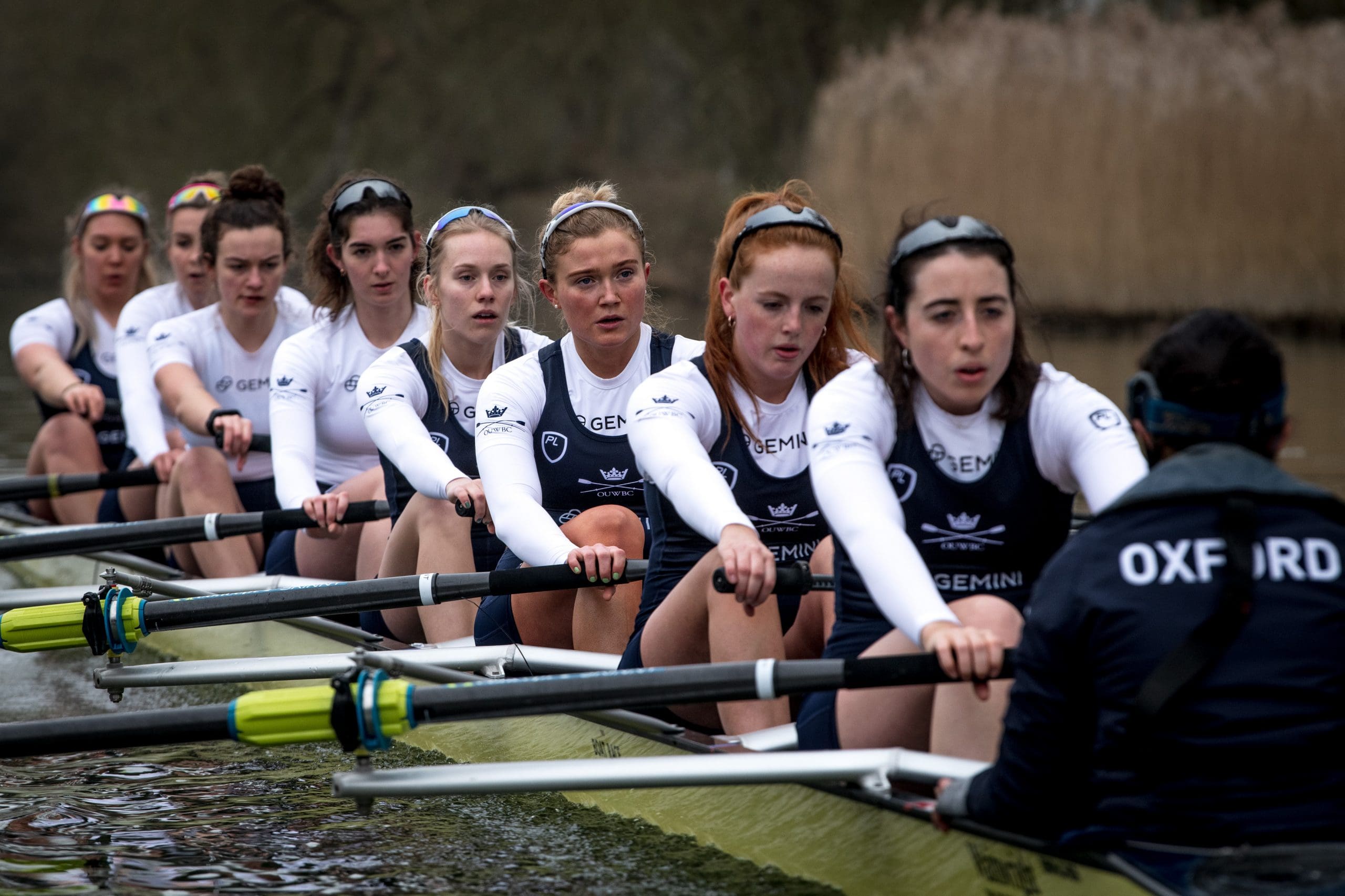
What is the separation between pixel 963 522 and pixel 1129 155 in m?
10.1

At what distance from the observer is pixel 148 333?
5.88 metres

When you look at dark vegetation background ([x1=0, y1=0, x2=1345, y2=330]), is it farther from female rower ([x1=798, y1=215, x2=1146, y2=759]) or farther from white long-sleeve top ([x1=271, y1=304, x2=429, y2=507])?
white long-sleeve top ([x1=271, y1=304, x2=429, y2=507])

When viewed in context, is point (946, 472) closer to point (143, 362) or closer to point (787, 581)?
point (787, 581)

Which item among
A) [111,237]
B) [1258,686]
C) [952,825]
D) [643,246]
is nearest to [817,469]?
[952,825]

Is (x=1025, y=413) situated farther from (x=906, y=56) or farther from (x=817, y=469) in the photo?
(x=906, y=56)

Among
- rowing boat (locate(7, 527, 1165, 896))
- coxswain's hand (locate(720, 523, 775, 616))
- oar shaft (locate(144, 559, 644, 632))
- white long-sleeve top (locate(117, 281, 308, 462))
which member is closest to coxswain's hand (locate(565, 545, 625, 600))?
oar shaft (locate(144, 559, 644, 632))

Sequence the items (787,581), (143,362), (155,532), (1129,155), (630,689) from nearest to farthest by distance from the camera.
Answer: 1. (630,689)
2. (787,581)
3. (155,532)
4. (143,362)
5. (1129,155)

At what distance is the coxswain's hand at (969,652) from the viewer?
223 cm

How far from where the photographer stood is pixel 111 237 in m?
6.30

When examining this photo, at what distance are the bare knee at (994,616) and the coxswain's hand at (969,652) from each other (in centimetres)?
10

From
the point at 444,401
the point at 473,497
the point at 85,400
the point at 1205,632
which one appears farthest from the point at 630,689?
the point at 85,400

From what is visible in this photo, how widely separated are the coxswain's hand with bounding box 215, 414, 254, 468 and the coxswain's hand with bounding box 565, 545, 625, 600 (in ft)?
6.85

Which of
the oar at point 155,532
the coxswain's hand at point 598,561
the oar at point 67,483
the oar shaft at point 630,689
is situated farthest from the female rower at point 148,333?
the oar shaft at point 630,689

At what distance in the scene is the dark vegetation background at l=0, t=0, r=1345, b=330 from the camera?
11648mm
